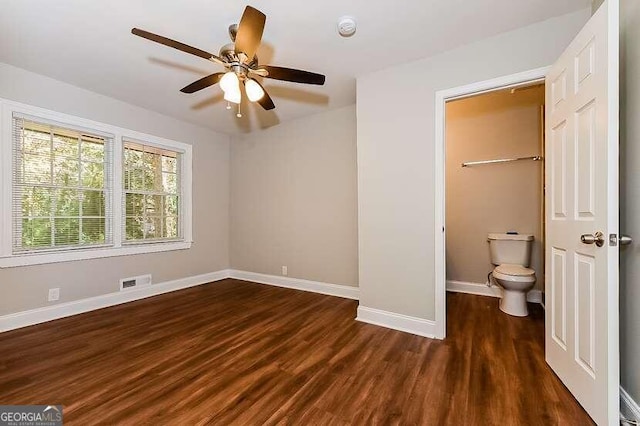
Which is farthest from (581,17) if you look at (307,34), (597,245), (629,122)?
(307,34)

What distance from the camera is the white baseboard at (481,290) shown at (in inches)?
129

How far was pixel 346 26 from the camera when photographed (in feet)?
6.66

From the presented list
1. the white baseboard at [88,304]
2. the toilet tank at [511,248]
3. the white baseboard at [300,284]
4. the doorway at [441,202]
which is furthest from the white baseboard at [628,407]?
the white baseboard at [88,304]

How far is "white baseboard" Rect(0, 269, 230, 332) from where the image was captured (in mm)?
2617

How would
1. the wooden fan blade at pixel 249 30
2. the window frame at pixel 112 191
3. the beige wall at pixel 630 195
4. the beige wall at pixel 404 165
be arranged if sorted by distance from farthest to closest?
1. the window frame at pixel 112 191
2. the beige wall at pixel 404 165
3. the wooden fan blade at pixel 249 30
4. the beige wall at pixel 630 195

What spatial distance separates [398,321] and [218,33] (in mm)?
2898

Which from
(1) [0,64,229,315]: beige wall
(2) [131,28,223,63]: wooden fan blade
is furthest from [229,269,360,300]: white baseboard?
(2) [131,28,223,63]: wooden fan blade

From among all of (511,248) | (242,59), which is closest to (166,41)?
(242,59)

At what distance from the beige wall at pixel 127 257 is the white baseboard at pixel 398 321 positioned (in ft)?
9.15

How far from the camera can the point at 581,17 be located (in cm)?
192

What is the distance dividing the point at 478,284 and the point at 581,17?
2875 millimetres

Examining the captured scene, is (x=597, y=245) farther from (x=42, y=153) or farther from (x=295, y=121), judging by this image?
(x=42, y=153)

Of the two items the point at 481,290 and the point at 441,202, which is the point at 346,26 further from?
the point at 481,290

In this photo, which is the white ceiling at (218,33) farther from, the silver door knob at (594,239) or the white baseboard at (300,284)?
the white baseboard at (300,284)
